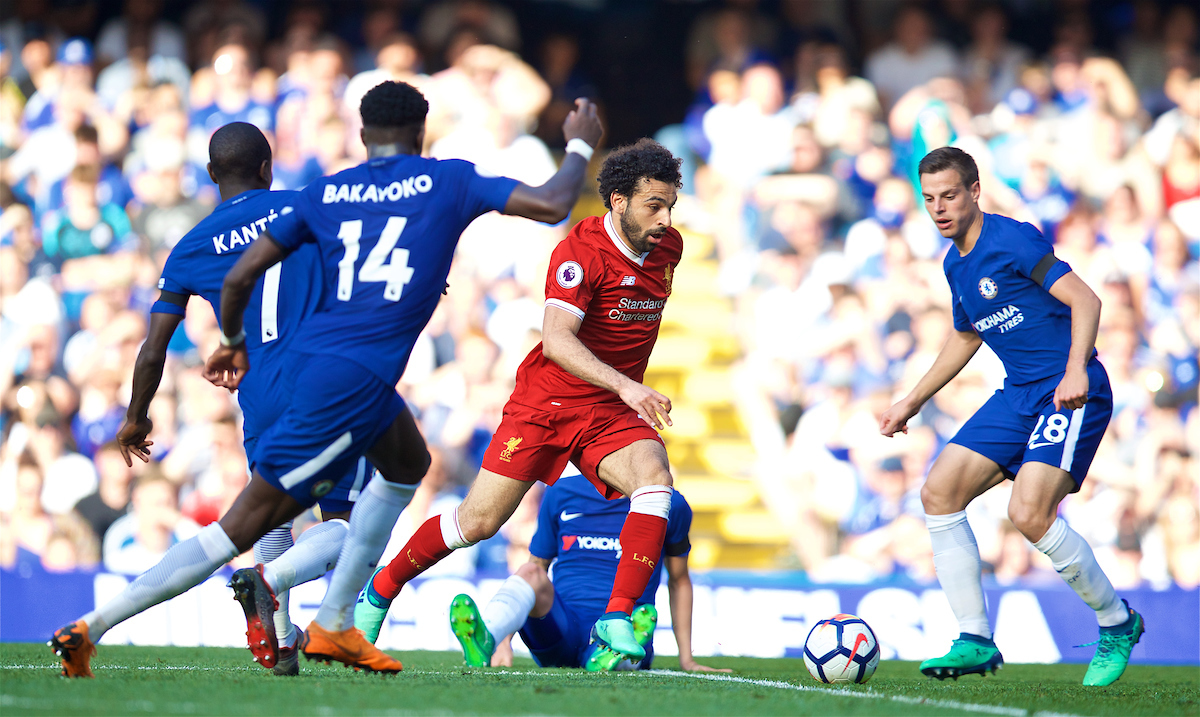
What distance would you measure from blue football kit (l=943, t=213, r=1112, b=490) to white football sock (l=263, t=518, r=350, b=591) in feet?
9.25

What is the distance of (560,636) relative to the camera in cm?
599

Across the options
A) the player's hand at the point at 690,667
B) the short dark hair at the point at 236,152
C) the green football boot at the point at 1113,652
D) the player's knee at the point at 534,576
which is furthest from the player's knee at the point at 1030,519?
the short dark hair at the point at 236,152

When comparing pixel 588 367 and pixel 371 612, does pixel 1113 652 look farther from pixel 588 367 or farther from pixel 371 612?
pixel 371 612

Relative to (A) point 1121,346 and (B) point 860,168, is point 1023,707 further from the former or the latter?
(B) point 860,168

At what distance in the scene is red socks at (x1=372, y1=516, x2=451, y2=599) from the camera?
5.35m

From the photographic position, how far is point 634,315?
5473 mm

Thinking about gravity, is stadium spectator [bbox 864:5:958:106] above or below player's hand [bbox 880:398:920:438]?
above

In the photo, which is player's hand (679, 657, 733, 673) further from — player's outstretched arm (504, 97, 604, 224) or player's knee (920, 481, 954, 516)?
player's outstretched arm (504, 97, 604, 224)

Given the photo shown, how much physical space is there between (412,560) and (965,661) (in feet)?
7.92

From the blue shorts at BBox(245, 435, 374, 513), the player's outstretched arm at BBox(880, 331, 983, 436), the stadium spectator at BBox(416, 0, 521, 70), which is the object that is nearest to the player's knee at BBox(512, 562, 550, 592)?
the blue shorts at BBox(245, 435, 374, 513)

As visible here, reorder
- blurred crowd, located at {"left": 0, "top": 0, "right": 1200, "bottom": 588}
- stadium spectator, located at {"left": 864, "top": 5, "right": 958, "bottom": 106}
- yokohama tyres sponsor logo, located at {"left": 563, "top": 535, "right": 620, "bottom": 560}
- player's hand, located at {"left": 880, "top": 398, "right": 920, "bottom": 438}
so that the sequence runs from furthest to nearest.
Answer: stadium spectator, located at {"left": 864, "top": 5, "right": 958, "bottom": 106}, blurred crowd, located at {"left": 0, "top": 0, "right": 1200, "bottom": 588}, yokohama tyres sponsor logo, located at {"left": 563, "top": 535, "right": 620, "bottom": 560}, player's hand, located at {"left": 880, "top": 398, "right": 920, "bottom": 438}

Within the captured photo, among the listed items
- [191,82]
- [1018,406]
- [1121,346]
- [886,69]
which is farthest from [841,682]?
[191,82]

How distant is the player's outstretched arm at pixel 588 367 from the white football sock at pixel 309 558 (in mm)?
1153

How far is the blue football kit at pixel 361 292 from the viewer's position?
420 cm
